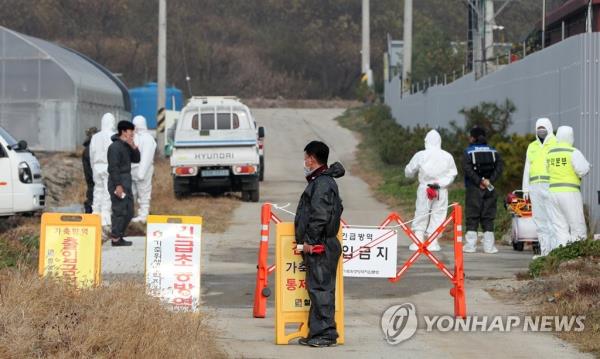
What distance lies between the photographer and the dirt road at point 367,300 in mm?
10609

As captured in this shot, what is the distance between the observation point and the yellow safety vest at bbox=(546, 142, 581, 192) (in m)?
16.0

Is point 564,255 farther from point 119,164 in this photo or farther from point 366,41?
point 366,41

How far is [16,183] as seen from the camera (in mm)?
21828

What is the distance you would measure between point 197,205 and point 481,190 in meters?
9.02

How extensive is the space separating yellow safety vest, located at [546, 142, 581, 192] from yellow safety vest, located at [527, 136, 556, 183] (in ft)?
0.89

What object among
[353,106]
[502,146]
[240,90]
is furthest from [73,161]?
[240,90]

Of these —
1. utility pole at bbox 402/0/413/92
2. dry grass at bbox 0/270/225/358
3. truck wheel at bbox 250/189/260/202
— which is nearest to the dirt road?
dry grass at bbox 0/270/225/358

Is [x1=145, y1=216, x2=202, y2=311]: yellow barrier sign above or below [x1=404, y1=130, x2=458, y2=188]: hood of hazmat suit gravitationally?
below

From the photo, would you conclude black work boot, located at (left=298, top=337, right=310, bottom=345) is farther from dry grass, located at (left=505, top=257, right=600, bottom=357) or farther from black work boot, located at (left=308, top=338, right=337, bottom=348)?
dry grass, located at (left=505, top=257, right=600, bottom=357)

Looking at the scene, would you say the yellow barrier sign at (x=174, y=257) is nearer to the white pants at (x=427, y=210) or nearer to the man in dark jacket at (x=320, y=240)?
the man in dark jacket at (x=320, y=240)

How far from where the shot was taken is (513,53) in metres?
30.8

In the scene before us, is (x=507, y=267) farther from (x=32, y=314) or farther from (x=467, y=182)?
(x=32, y=314)

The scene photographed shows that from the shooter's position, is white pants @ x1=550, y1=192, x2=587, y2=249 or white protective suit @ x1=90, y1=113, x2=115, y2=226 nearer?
white pants @ x1=550, y1=192, x2=587, y2=249

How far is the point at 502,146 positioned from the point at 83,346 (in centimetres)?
1587
